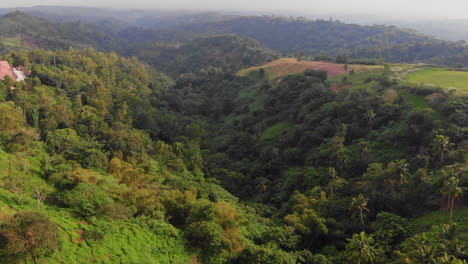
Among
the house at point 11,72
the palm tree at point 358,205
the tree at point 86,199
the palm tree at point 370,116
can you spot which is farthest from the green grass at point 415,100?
the house at point 11,72

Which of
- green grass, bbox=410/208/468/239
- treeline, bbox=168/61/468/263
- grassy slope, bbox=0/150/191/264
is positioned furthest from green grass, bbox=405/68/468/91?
grassy slope, bbox=0/150/191/264

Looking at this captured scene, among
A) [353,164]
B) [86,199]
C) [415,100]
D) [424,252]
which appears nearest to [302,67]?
[415,100]

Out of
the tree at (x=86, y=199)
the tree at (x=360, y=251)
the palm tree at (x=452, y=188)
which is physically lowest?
the tree at (x=360, y=251)

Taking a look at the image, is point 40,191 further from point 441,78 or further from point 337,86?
point 441,78

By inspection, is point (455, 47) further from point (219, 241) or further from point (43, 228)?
point (43, 228)

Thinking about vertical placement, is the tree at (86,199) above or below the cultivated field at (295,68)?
below

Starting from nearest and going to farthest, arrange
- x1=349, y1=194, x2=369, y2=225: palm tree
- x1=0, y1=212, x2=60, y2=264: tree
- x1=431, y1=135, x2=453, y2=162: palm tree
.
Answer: x1=0, y1=212, x2=60, y2=264: tree
x1=349, y1=194, x2=369, y2=225: palm tree
x1=431, y1=135, x2=453, y2=162: palm tree

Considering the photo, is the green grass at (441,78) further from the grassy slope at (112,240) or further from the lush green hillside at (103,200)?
the grassy slope at (112,240)

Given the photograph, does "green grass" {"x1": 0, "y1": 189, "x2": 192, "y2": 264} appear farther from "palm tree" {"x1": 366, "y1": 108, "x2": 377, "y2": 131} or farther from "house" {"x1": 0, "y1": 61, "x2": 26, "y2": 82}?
"house" {"x1": 0, "y1": 61, "x2": 26, "y2": 82}
